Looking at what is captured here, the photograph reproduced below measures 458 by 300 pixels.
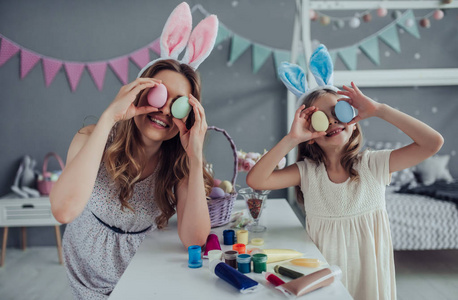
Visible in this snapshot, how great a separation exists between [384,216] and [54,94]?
2650mm

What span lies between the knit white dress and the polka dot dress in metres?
0.56

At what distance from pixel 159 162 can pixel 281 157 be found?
42cm

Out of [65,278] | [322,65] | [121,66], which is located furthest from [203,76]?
[322,65]

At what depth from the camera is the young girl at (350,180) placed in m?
1.12

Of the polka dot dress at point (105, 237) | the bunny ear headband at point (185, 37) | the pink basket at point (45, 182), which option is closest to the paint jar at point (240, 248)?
the polka dot dress at point (105, 237)

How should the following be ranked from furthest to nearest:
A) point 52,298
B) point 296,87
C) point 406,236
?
point 406,236, point 52,298, point 296,87

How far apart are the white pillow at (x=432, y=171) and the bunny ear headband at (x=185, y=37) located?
2.26 metres

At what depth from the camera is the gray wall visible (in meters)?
2.90

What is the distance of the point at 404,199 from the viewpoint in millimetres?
2371

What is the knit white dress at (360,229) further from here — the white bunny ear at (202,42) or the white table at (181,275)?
the white bunny ear at (202,42)

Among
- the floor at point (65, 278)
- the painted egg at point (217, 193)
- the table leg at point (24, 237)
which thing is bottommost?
the floor at point (65, 278)

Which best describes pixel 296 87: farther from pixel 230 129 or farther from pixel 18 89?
pixel 18 89

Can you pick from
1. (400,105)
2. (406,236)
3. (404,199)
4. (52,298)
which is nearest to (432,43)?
(400,105)

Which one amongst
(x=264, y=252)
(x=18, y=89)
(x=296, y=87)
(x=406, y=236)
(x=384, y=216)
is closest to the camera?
(x=264, y=252)
